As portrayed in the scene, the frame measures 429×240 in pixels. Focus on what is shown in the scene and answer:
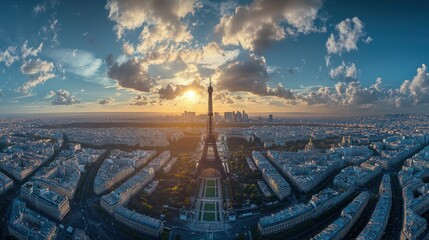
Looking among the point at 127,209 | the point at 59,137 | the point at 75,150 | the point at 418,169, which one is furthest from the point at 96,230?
the point at 59,137

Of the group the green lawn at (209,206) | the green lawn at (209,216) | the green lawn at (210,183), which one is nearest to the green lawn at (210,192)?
the green lawn at (210,183)

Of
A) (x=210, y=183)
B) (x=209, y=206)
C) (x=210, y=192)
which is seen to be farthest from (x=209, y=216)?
(x=210, y=183)

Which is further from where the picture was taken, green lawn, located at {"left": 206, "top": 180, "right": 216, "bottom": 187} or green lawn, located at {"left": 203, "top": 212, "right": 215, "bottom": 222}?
green lawn, located at {"left": 206, "top": 180, "right": 216, "bottom": 187}

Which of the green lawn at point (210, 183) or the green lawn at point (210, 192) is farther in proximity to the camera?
the green lawn at point (210, 183)

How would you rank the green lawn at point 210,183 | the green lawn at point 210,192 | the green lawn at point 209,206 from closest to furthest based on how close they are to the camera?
the green lawn at point 209,206 < the green lawn at point 210,192 < the green lawn at point 210,183

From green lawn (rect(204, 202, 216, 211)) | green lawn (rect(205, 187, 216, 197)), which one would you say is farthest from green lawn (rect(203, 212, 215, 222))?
green lawn (rect(205, 187, 216, 197))

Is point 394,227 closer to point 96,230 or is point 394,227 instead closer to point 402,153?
point 96,230

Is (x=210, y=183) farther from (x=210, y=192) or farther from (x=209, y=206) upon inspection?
(x=209, y=206)

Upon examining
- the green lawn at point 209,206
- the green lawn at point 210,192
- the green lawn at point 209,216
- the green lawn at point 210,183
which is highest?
the green lawn at point 210,183

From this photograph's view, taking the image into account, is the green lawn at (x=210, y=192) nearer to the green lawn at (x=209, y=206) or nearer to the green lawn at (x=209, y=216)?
the green lawn at (x=209, y=206)

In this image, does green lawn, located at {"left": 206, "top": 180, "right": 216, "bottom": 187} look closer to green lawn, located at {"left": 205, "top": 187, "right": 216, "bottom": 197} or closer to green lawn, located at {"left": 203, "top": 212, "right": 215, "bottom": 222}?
green lawn, located at {"left": 205, "top": 187, "right": 216, "bottom": 197}

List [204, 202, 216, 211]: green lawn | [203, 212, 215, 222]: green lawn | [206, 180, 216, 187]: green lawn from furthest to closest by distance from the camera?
[206, 180, 216, 187]: green lawn < [204, 202, 216, 211]: green lawn < [203, 212, 215, 222]: green lawn
